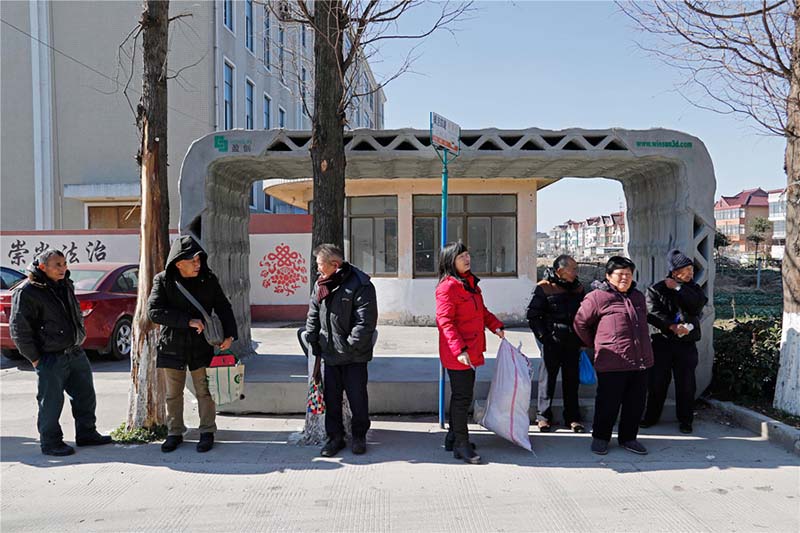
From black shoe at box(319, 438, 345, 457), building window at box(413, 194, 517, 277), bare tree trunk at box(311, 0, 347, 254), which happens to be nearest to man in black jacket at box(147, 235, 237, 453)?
black shoe at box(319, 438, 345, 457)

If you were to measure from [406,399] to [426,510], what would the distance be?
222cm

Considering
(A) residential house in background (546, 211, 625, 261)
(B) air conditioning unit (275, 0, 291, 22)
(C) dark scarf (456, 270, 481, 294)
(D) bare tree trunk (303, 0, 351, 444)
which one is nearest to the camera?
(C) dark scarf (456, 270, 481, 294)

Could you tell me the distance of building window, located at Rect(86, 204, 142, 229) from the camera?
17984 mm

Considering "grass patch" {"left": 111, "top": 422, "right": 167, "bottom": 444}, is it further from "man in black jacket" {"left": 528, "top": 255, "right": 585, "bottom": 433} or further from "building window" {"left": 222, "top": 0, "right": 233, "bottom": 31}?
"building window" {"left": 222, "top": 0, "right": 233, "bottom": 31}

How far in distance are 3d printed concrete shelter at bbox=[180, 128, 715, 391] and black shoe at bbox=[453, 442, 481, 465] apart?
303 cm

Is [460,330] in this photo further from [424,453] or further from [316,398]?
[316,398]

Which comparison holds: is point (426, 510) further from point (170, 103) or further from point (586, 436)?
point (170, 103)

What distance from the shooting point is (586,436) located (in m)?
5.52

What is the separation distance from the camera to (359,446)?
16.5 feet

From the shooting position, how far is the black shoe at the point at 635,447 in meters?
5.00

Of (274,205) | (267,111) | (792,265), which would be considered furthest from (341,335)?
(267,111)

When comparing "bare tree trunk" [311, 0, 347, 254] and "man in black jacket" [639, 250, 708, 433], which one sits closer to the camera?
"man in black jacket" [639, 250, 708, 433]

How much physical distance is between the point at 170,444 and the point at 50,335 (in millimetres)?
1368

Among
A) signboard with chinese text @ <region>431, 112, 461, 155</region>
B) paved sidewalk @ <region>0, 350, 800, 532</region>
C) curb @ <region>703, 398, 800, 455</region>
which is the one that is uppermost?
signboard with chinese text @ <region>431, 112, 461, 155</region>
